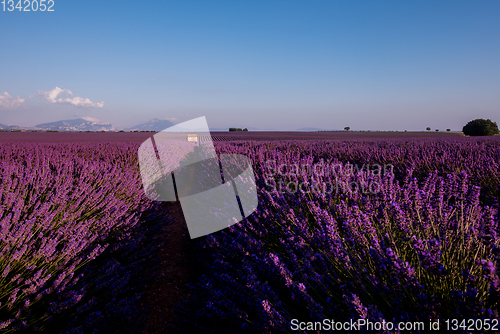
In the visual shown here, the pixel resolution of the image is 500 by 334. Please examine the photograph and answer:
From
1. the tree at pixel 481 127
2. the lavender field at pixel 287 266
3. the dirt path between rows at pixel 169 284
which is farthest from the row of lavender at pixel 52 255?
the tree at pixel 481 127

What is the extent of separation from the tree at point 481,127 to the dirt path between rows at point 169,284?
32.8 meters

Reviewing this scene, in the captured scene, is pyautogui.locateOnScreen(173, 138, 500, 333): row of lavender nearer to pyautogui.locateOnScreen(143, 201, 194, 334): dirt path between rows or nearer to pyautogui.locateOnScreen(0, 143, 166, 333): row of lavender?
pyautogui.locateOnScreen(143, 201, 194, 334): dirt path between rows

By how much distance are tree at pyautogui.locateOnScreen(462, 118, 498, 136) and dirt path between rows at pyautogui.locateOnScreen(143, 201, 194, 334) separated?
32.8 meters

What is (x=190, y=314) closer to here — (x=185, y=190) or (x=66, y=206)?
(x=66, y=206)

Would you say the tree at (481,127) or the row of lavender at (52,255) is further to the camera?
the tree at (481,127)

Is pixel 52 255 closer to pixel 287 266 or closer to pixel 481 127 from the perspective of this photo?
pixel 287 266

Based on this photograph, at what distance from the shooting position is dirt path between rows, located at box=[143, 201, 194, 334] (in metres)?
1.79

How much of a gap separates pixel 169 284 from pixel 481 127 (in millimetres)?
33984

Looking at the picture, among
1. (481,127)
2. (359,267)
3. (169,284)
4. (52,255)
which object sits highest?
(481,127)

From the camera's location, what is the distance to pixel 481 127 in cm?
2466

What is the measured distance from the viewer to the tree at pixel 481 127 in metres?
24.1

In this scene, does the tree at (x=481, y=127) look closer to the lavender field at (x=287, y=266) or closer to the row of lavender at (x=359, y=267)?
the lavender field at (x=287, y=266)

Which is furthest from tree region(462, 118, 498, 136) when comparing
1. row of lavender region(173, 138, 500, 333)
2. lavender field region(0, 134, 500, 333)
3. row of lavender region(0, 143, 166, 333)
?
row of lavender region(0, 143, 166, 333)

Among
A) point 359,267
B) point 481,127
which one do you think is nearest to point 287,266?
point 359,267
